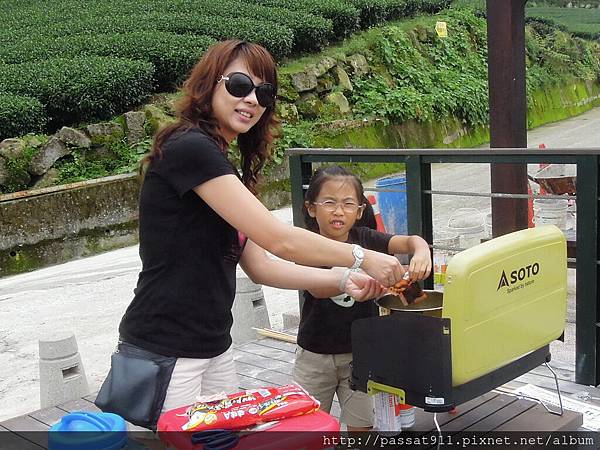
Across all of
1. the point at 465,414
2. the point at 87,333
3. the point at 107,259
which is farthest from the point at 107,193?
the point at 465,414

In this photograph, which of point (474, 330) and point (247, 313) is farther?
point (247, 313)

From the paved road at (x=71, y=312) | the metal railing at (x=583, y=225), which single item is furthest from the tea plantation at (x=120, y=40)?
the metal railing at (x=583, y=225)

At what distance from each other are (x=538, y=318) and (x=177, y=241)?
1.21 metres

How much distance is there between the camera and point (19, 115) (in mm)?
9336

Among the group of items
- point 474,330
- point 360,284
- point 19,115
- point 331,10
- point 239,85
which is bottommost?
point 474,330

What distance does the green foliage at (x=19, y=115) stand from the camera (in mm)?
9250

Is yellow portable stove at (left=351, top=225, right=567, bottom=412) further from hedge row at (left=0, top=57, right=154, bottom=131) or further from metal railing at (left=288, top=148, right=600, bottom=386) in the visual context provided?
hedge row at (left=0, top=57, right=154, bottom=131)

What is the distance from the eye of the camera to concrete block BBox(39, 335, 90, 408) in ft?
13.7

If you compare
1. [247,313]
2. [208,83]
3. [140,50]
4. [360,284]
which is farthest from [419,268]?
[140,50]

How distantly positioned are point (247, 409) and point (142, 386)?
32cm

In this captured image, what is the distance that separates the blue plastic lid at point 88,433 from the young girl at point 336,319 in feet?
3.54

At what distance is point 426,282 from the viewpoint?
4.42 m

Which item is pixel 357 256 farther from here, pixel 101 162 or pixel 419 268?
pixel 101 162

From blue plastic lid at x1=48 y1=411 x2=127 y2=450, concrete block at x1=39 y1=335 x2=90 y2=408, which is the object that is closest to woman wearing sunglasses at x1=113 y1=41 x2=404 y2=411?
blue plastic lid at x1=48 y1=411 x2=127 y2=450
